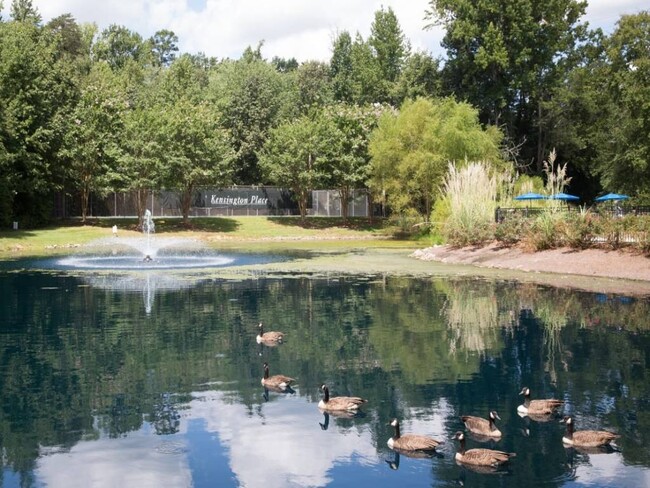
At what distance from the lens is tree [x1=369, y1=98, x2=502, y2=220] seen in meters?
61.2

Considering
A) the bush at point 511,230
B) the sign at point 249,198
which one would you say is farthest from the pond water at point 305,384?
the sign at point 249,198

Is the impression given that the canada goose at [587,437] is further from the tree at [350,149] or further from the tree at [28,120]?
the tree at [350,149]

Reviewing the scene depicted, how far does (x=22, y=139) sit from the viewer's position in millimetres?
58250

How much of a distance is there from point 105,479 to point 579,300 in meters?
19.5

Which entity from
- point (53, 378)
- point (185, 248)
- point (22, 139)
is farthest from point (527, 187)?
point (53, 378)

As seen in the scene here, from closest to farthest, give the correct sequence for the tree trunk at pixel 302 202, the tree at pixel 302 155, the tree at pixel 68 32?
the tree at pixel 302 155
the tree trunk at pixel 302 202
the tree at pixel 68 32

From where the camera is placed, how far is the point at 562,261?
36250 millimetres

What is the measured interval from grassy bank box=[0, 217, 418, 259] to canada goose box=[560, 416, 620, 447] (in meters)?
40.5

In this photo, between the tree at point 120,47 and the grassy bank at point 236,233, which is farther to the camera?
the tree at point 120,47

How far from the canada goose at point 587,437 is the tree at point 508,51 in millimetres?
61611

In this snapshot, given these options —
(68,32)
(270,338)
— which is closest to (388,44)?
(68,32)

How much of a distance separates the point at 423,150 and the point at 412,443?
51.4 metres

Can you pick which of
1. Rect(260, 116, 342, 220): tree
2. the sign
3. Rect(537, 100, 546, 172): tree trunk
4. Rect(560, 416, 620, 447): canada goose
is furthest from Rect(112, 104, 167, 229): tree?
Rect(560, 416, 620, 447): canada goose

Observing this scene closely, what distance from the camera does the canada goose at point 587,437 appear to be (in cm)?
1191
